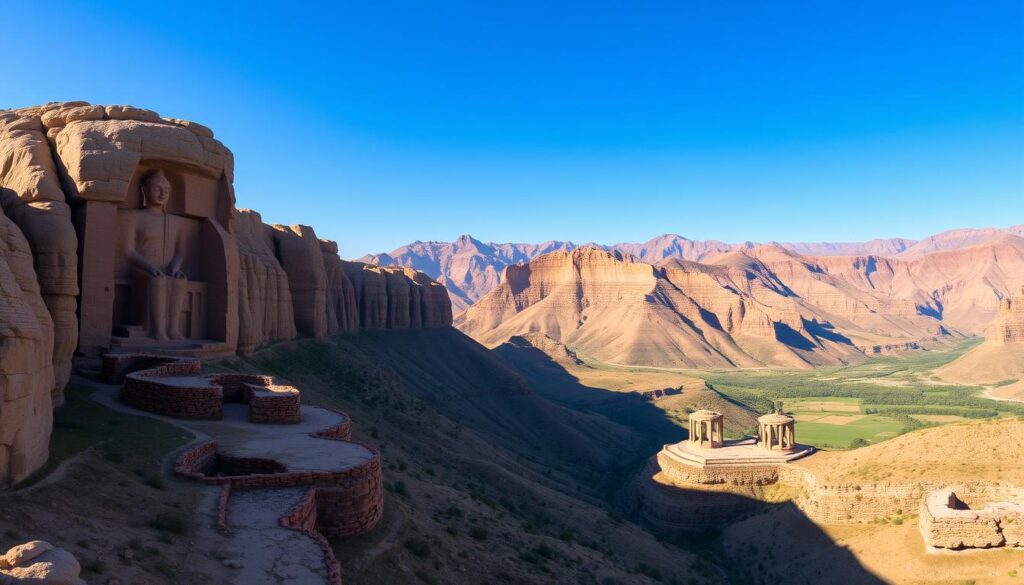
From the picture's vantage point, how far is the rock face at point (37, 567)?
6961 mm

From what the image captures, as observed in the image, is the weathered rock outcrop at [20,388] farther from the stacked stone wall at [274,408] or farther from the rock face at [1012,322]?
the rock face at [1012,322]

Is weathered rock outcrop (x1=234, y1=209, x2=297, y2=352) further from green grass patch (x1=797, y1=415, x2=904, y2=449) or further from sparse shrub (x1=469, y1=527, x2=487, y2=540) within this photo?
green grass patch (x1=797, y1=415, x2=904, y2=449)

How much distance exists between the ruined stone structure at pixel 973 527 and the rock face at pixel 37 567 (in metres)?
27.1

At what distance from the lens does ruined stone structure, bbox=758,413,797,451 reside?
42.9 m

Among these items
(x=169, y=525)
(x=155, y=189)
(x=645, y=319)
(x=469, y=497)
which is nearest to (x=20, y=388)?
(x=169, y=525)

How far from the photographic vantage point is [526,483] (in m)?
34.7

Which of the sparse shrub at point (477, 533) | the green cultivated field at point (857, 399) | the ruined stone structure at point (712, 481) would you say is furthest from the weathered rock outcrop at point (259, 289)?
the green cultivated field at point (857, 399)

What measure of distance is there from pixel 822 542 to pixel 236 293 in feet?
96.4

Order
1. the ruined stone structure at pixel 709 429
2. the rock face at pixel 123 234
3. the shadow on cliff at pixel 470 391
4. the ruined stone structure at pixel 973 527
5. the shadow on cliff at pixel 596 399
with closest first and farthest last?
the rock face at pixel 123 234, the ruined stone structure at pixel 973 527, the shadow on cliff at pixel 470 391, the ruined stone structure at pixel 709 429, the shadow on cliff at pixel 596 399

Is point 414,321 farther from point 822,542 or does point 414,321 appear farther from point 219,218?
point 822,542

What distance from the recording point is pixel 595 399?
3438 inches

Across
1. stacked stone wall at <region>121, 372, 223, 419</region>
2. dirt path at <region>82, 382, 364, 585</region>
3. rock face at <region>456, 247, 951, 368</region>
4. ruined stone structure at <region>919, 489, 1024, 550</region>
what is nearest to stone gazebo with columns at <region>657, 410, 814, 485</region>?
ruined stone structure at <region>919, 489, 1024, 550</region>

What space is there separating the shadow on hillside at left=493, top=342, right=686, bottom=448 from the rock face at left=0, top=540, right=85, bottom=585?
55712 millimetres

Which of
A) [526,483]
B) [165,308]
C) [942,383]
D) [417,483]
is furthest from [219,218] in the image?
[942,383]
